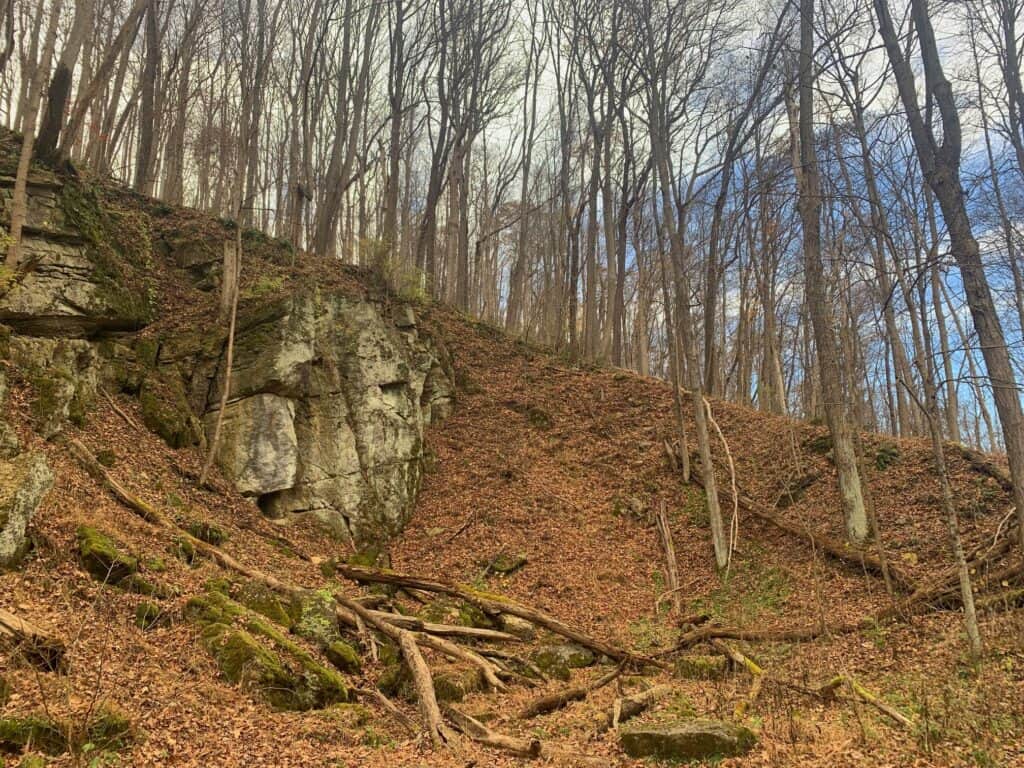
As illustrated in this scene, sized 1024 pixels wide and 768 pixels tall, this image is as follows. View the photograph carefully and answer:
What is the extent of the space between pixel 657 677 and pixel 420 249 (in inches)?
646

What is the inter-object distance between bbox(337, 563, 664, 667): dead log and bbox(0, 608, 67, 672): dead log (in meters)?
5.56

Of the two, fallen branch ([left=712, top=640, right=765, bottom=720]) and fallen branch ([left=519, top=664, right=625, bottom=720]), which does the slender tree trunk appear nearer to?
fallen branch ([left=712, top=640, right=765, bottom=720])

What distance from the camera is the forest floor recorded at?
5230 mm

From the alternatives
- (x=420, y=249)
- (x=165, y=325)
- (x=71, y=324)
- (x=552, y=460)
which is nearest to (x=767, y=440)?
(x=552, y=460)

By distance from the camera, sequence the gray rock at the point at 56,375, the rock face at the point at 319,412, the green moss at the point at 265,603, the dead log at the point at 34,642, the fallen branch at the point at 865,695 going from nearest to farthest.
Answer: the dead log at the point at 34,642 < the fallen branch at the point at 865,695 < the green moss at the point at 265,603 < the gray rock at the point at 56,375 < the rock face at the point at 319,412

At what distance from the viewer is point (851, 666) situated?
776 cm

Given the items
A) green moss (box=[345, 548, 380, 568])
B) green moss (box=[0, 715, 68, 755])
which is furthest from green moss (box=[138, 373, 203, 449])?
green moss (box=[0, 715, 68, 755])

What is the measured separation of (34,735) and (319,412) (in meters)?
9.28

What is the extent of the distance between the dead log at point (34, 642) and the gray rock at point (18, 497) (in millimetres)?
1105

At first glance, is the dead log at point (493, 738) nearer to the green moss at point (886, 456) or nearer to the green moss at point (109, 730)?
the green moss at point (109, 730)

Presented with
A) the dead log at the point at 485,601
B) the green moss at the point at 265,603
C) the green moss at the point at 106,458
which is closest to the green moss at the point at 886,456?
the dead log at the point at 485,601

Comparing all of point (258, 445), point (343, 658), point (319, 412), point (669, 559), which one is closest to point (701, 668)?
point (669, 559)

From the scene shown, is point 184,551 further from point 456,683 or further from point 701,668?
point 701,668

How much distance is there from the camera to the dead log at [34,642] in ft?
16.0
